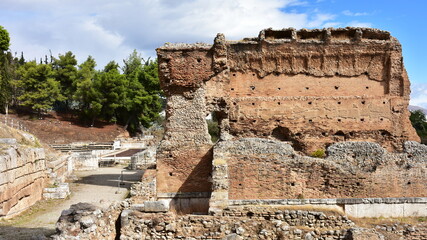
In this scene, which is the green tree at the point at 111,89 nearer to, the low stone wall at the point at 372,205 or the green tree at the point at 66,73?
the green tree at the point at 66,73

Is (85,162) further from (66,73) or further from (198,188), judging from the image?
(66,73)

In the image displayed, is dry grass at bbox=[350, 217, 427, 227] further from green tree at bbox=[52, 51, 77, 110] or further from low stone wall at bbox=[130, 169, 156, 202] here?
green tree at bbox=[52, 51, 77, 110]

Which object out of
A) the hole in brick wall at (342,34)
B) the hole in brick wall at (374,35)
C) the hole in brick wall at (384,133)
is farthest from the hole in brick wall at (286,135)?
the hole in brick wall at (374,35)

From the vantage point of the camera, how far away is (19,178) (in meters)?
12.1

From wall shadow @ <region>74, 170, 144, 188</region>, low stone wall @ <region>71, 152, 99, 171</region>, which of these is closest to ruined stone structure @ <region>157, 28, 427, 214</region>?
wall shadow @ <region>74, 170, 144, 188</region>

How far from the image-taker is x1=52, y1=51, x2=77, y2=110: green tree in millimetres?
51094

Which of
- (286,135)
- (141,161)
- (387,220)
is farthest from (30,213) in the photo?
(141,161)

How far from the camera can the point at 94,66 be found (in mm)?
55688

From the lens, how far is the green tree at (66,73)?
2012 inches

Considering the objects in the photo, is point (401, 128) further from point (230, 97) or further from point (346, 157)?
point (230, 97)

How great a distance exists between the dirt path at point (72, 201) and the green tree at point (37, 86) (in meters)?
23.9

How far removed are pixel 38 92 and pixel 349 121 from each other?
128 feet

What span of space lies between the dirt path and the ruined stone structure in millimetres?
3226

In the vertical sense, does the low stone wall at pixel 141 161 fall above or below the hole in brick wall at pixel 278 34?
below
